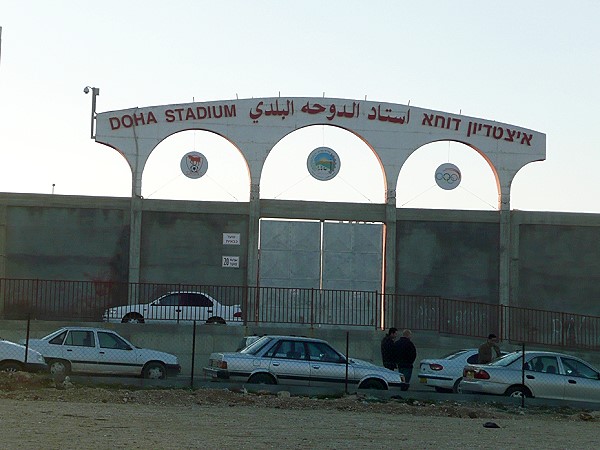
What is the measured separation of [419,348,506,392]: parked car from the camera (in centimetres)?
2766

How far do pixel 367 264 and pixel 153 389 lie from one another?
645 inches

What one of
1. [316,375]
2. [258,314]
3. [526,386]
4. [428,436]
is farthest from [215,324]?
[428,436]

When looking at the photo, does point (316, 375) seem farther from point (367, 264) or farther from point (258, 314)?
point (367, 264)

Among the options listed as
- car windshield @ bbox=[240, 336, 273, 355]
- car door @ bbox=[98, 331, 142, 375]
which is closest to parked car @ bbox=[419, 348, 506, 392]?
car windshield @ bbox=[240, 336, 273, 355]

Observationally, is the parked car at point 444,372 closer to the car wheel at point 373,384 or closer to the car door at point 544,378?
the car door at point 544,378

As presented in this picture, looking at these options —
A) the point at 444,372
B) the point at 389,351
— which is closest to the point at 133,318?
the point at 389,351

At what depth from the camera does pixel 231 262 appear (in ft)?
126

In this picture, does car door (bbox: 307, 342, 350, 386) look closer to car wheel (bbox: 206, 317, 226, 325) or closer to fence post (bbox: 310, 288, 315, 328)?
fence post (bbox: 310, 288, 315, 328)

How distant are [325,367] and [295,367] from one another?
0.68 m

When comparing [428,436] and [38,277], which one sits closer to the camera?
[428,436]

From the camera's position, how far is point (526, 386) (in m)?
25.5

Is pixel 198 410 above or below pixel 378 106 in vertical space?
below

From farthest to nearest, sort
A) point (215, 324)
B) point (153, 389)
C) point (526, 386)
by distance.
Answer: point (215, 324) → point (526, 386) → point (153, 389)

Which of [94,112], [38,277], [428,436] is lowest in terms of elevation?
[428,436]
